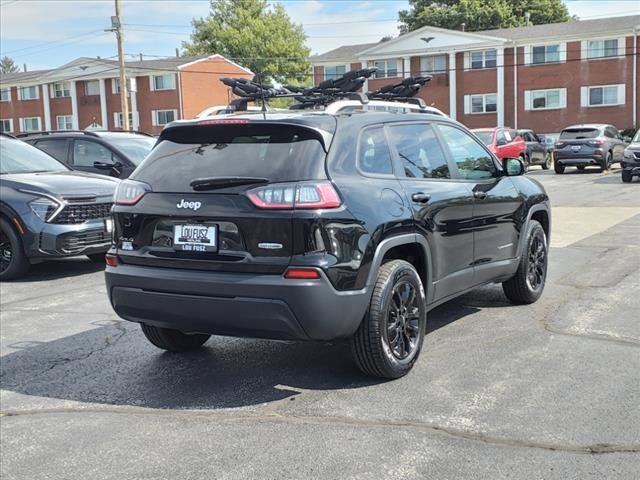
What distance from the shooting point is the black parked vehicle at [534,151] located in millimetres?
26969

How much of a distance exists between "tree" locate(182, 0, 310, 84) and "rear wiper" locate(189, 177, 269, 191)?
55.0 m

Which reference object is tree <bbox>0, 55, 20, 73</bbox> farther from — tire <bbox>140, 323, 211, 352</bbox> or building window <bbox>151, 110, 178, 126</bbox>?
tire <bbox>140, 323, 211, 352</bbox>

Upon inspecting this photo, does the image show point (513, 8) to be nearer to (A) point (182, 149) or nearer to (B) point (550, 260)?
(B) point (550, 260)

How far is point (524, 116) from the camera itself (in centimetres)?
4509

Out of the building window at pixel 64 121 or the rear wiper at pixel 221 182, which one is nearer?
the rear wiper at pixel 221 182

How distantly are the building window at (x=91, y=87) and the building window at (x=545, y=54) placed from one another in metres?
32.7


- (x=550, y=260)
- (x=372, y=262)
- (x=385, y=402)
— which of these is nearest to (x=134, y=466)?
(x=385, y=402)

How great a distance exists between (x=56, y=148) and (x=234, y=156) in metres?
8.38

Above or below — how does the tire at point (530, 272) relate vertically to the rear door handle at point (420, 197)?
below

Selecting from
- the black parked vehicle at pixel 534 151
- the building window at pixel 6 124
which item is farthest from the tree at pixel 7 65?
the black parked vehicle at pixel 534 151

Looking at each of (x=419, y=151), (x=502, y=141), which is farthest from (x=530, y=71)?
(x=419, y=151)

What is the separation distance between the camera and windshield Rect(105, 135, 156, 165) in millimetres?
11219

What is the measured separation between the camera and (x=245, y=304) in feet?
13.4

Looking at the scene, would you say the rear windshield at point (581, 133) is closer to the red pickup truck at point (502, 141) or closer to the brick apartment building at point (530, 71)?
the red pickup truck at point (502, 141)
